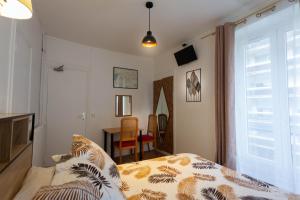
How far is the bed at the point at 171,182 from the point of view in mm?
817

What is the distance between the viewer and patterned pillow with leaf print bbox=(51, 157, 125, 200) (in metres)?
0.60

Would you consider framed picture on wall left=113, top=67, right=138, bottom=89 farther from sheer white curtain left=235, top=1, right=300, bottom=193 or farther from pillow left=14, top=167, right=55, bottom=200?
pillow left=14, top=167, right=55, bottom=200

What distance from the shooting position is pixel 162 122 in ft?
12.6

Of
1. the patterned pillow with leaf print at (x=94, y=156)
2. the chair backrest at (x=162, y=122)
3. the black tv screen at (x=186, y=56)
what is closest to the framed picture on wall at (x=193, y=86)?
the black tv screen at (x=186, y=56)

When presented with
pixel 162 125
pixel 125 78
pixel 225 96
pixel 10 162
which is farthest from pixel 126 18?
pixel 162 125

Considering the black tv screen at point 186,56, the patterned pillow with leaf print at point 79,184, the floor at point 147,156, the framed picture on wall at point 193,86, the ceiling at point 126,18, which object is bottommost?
the floor at point 147,156

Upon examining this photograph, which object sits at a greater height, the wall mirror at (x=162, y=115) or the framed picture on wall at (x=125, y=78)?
the framed picture on wall at (x=125, y=78)

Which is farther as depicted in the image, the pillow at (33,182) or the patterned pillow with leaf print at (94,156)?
the patterned pillow with leaf print at (94,156)

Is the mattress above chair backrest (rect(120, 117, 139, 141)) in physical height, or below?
below

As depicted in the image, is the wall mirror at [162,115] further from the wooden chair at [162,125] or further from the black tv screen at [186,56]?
the black tv screen at [186,56]

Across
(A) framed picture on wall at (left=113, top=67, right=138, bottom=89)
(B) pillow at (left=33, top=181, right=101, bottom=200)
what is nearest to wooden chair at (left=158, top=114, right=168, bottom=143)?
(A) framed picture on wall at (left=113, top=67, right=138, bottom=89)

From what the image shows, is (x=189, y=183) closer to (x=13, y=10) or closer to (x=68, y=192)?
(x=68, y=192)

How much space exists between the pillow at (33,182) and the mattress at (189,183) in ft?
1.71

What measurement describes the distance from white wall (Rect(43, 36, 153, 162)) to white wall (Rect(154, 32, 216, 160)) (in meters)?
1.01
